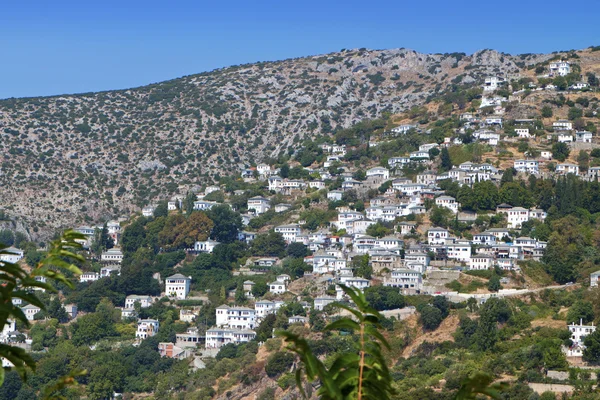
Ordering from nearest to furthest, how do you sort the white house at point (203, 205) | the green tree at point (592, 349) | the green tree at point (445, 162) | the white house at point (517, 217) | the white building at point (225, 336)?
the green tree at point (592, 349) < the white building at point (225, 336) < the white house at point (517, 217) < the green tree at point (445, 162) < the white house at point (203, 205)

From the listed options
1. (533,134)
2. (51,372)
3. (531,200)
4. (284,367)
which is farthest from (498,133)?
(51,372)

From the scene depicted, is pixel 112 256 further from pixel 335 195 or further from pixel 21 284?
pixel 21 284

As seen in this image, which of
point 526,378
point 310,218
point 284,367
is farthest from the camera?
point 310,218

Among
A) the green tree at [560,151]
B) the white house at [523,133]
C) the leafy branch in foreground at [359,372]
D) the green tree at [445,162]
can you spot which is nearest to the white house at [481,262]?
the green tree at [445,162]

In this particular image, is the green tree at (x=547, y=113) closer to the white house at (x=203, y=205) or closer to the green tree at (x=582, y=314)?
the white house at (x=203, y=205)

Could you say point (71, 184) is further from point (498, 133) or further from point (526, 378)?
point (526, 378)

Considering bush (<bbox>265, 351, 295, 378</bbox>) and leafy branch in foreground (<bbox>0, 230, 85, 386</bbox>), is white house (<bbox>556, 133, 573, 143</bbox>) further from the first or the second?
leafy branch in foreground (<bbox>0, 230, 85, 386</bbox>)

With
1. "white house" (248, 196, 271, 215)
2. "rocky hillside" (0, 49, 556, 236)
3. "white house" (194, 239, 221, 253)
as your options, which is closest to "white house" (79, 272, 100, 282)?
"white house" (194, 239, 221, 253)

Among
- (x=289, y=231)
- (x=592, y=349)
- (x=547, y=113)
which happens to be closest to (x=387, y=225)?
(x=289, y=231)
